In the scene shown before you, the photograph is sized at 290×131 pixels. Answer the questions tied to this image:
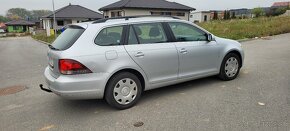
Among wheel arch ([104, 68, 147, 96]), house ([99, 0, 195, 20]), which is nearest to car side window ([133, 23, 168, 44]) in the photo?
wheel arch ([104, 68, 147, 96])

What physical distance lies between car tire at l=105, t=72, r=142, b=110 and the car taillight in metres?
0.50

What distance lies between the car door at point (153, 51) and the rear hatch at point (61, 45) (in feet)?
2.80

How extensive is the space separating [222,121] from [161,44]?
5.56ft

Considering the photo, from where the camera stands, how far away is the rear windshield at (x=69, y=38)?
12.4 ft

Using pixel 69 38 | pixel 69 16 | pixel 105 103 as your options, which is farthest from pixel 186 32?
pixel 69 16

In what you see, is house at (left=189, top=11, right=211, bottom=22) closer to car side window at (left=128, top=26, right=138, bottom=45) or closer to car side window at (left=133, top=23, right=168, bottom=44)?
car side window at (left=133, top=23, right=168, bottom=44)

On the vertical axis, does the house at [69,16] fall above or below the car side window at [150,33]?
above

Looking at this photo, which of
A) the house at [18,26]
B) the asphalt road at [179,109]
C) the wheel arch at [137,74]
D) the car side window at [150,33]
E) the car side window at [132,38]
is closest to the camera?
the asphalt road at [179,109]

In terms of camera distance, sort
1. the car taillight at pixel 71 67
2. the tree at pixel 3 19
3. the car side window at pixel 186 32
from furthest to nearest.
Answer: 1. the tree at pixel 3 19
2. the car side window at pixel 186 32
3. the car taillight at pixel 71 67

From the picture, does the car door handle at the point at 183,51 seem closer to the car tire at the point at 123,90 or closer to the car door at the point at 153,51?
the car door at the point at 153,51

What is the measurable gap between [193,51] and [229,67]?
1208mm

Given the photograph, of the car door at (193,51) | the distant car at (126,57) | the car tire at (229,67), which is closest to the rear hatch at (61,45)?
the distant car at (126,57)

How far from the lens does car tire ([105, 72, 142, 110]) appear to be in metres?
3.87

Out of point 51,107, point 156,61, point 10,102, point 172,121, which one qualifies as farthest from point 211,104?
point 10,102
